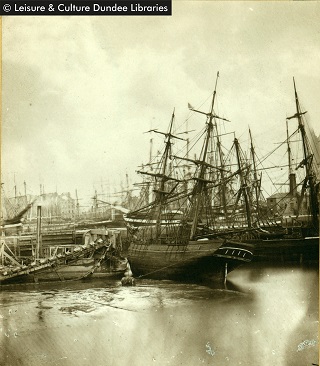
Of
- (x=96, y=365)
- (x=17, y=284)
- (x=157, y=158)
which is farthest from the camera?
(x=157, y=158)

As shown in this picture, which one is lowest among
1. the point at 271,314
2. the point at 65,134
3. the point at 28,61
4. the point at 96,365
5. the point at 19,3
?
the point at 96,365

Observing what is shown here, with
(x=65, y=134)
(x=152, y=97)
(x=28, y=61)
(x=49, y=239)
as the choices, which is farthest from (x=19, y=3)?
(x=49, y=239)

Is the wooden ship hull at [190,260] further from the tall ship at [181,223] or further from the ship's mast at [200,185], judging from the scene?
the ship's mast at [200,185]

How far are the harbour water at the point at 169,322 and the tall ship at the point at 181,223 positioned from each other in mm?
179

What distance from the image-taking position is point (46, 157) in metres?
3.61

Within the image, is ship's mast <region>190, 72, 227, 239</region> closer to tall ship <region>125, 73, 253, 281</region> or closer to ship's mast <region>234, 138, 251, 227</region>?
tall ship <region>125, 73, 253, 281</region>

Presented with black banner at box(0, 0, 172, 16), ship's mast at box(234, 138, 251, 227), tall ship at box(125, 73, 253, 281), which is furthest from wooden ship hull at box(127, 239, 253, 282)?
black banner at box(0, 0, 172, 16)

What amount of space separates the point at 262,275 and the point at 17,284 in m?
2.31

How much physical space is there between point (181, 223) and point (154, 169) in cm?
64

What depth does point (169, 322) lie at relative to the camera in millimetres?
3410

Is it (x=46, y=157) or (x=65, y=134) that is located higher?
(x=65, y=134)

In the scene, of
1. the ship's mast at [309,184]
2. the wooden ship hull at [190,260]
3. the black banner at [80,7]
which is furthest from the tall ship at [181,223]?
the black banner at [80,7]

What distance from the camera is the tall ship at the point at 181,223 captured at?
3.66m

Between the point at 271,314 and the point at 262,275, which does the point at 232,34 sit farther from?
the point at 271,314
